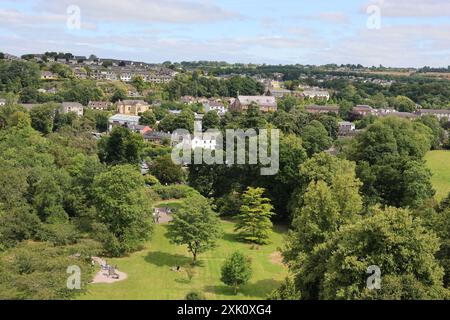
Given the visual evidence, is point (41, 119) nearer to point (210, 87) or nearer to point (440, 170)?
point (440, 170)

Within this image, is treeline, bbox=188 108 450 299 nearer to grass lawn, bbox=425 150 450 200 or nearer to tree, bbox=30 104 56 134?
grass lawn, bbox=425 150 450 200

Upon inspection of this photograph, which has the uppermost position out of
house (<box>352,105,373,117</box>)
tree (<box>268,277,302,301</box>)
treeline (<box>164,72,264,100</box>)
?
treeline (<box>164,72,264,100</box>)

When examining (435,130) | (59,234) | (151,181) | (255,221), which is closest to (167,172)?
(151,181)

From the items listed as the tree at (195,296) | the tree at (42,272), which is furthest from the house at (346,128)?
the tree at (42,272)

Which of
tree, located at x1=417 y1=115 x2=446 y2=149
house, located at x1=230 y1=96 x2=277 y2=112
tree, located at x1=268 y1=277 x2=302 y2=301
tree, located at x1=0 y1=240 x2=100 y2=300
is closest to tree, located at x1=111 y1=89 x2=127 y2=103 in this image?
house, located at x1=230 y1=96 x2=277 y2=112
